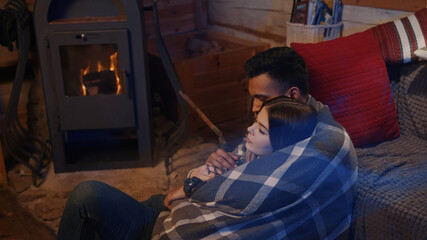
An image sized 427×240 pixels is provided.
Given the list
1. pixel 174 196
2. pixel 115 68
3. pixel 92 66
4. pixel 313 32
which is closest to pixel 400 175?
pixel 174 196

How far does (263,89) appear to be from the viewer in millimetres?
1604

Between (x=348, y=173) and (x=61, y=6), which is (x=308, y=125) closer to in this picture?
(x=348, y=173)

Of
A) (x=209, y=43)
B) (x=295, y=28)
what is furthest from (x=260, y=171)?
(x=209, y=43)

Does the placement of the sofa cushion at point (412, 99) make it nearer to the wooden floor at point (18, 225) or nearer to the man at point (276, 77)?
the man at point (276, 77)

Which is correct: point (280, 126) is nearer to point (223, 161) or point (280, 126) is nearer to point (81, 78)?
point (223, 161)

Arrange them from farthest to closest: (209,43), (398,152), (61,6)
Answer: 1. (209,43)
2. (61,6)
3. (398,152)

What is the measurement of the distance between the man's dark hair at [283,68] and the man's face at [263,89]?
0.02m

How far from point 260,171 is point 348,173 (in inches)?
10.9

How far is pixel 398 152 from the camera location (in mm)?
1713

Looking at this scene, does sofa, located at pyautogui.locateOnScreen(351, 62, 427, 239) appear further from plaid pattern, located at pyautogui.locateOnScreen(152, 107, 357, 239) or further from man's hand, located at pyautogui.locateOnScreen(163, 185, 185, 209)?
man's hand, located at pyautogui.locateOnScreen(163, 185, 185, 209)

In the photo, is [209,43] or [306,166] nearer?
[306,166]

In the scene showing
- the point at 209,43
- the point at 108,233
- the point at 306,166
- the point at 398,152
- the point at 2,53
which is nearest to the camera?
the point at 306,166

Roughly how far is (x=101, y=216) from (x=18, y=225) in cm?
101

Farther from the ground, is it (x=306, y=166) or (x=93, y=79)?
(x=306, y=166)
